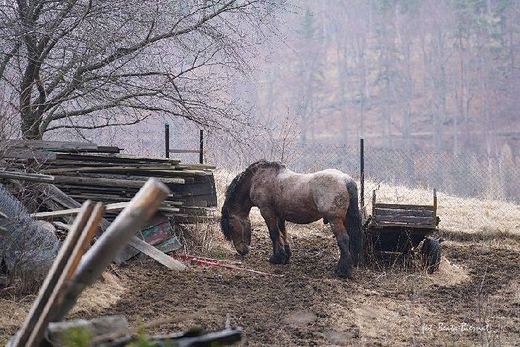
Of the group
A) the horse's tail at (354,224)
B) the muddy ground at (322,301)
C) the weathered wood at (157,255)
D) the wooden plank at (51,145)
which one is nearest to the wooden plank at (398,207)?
the horse's tail at (354,224)

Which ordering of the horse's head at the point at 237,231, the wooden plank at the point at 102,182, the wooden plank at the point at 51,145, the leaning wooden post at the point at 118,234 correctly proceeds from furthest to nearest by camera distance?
1. the horse's head at the point at 237,231
2. the wooden plank at the point at 102,182
3. the wooden plank at the point at 51,145
4. the leaning wooden post at the point at 118,234

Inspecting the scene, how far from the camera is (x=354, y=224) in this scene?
1011cm

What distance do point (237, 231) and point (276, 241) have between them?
27.9 inches

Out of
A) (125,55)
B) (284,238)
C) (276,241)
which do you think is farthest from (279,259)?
(125,55)

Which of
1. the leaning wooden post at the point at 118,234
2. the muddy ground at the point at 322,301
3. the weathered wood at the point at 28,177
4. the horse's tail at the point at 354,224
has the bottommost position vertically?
the muddy ground at the point at 322,301

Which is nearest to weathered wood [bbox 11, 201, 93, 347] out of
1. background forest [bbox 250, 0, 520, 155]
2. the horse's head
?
the horse's head

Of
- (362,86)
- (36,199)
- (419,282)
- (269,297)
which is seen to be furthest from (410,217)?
(362,86)

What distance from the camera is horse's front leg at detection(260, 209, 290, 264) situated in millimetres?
10797

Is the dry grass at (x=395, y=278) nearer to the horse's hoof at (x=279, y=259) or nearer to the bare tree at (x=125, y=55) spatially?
the horse's hoof at (x=279, y=259)

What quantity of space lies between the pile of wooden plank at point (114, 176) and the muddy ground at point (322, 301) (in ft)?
3.01

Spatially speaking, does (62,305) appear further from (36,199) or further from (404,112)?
(404,112)

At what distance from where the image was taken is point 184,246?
11.2 meters

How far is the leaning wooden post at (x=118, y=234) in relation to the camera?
2.18 meters

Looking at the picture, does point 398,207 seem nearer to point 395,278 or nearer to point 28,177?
point 395,278
